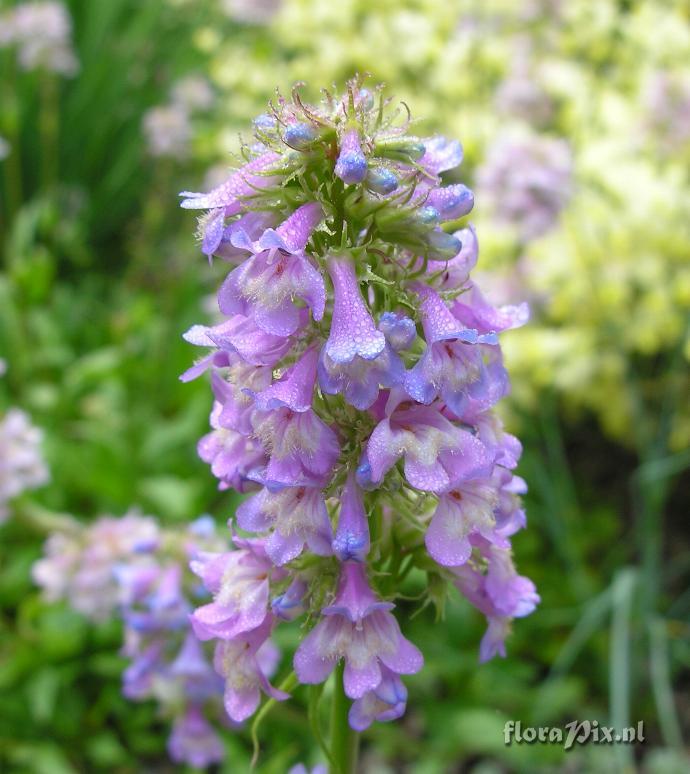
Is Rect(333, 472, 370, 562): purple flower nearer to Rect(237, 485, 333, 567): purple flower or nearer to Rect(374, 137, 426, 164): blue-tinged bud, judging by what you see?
Rect(237, 485, 333, 567): purple flower

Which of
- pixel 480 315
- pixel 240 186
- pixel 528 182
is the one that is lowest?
pixel 480 315

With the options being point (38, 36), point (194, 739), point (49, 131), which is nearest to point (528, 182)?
point (194, 739)

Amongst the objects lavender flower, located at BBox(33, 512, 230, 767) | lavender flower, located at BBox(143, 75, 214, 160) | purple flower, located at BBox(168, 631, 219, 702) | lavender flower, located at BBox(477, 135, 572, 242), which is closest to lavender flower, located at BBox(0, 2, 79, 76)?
lavender flower, located at BBox(143, 75, 214, 160)

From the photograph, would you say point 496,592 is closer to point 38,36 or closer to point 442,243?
point 442,243

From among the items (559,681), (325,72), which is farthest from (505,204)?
(325,72)

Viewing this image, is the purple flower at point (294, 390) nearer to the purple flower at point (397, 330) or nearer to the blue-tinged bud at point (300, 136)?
the purple flower at point (397, 330)

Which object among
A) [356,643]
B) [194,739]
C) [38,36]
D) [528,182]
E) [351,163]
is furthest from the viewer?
[38,36]
